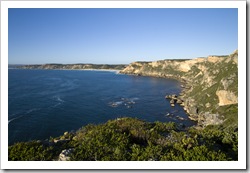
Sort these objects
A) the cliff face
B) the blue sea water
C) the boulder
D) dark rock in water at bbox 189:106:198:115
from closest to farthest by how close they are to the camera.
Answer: the boulder
the blue sea water
the cliff face
dark rock in water at bbox 189:106:198:115

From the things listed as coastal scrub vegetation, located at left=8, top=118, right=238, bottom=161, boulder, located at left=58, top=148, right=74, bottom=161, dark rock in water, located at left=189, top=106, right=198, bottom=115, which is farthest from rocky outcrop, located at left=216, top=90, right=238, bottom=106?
boulder, located at left=58, top=148, right=74, bottom=161

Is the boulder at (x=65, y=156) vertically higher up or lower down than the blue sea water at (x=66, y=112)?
higher up

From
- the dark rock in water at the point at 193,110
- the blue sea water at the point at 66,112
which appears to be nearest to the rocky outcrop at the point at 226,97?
the dark rock in water at the point at 193,110

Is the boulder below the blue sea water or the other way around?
the other way around

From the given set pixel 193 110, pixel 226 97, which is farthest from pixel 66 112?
pixel 226 97

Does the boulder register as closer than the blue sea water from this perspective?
Yes

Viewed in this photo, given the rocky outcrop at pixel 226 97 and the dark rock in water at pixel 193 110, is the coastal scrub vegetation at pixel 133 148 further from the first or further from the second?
the dark rock in water at pixel 193 110

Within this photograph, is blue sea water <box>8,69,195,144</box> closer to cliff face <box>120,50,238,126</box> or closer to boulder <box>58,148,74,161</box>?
cliff face <box>120,50,238,126</box>

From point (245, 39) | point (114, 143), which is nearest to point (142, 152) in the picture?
point (114, 143)

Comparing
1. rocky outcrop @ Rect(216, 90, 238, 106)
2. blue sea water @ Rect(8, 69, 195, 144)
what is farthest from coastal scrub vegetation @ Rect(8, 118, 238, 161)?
rocky outcrop @ Rect(216, 90, 238, 106)

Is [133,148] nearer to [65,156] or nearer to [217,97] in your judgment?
[65,156]

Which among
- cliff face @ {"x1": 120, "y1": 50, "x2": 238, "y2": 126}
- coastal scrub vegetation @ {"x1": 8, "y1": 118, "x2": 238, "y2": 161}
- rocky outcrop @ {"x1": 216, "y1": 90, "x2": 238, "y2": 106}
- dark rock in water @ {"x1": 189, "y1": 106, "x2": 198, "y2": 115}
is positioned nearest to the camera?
coastal scrub vegetation @ {"x1": 8, "y1": 118, "x2": 238, "y2": 161}

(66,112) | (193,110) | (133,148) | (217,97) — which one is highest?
(133,148)
